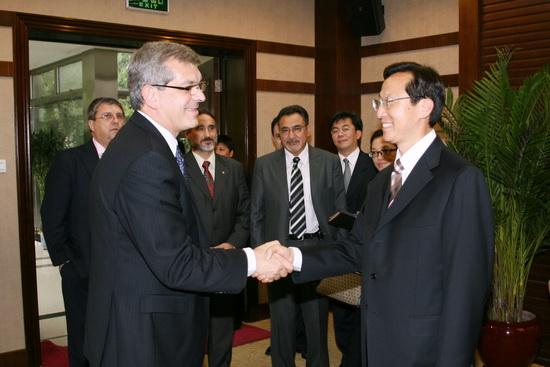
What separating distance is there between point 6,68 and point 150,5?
1.31 m

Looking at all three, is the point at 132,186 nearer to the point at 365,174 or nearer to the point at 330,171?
the point at 330,171

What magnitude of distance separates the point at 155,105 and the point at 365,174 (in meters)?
2.39

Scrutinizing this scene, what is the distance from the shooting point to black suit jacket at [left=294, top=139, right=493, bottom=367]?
1766 mm

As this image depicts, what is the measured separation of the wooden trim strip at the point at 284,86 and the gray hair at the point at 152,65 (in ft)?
11.4

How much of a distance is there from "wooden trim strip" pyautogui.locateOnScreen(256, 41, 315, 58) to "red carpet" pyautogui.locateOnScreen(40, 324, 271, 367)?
8.53 feet

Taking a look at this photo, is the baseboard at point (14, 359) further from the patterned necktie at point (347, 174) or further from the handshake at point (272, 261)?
the handshake at point (272, 261)

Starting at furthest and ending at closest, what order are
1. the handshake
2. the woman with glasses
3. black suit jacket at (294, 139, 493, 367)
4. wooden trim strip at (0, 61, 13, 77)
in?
wooden trim strip at (0, 61, 13, 77), the woman with glasses, the handshake, black suit jacket at (294, 139, 493, 367)

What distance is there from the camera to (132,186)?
5.94ft

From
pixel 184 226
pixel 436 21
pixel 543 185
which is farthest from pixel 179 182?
pixel 436 21

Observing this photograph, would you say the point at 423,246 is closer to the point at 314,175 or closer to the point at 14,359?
the point at 314,175

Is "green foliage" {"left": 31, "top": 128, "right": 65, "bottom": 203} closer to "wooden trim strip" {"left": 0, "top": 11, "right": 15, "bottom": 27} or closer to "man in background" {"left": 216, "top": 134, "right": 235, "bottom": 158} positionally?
"wooden trim strip" {"left": 0, "top": 11, "right": 15, "bottom": 27}

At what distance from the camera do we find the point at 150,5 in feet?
16.0

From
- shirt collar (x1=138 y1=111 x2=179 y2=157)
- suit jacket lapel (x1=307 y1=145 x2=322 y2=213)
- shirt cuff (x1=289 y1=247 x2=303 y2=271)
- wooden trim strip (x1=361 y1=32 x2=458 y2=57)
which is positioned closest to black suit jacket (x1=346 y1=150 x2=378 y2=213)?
suit jacket lapel (x1=307 y1=145 x2=322 y2=213)

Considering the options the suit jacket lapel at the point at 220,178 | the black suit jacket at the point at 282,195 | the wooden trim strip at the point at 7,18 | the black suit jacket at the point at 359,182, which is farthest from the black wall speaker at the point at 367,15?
the wooden trim strip at the point at 7,18
